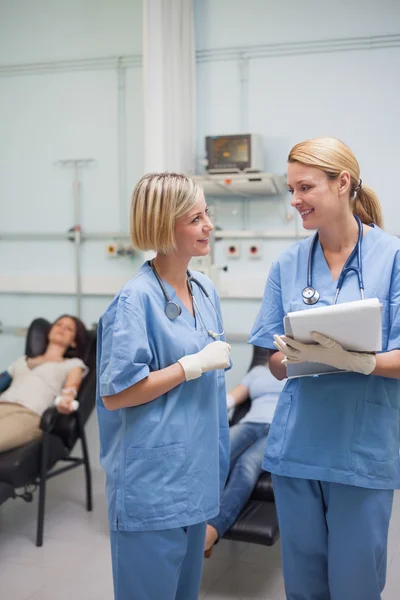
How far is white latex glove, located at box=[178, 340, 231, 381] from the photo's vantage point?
1.54 meters

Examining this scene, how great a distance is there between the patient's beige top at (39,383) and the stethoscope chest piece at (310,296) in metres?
2.10

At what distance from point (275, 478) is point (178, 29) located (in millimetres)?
2767

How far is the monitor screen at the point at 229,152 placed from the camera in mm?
3611

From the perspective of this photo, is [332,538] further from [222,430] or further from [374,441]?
[222,430]

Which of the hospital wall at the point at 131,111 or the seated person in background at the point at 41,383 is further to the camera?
the hospital wall at the point at 131,111

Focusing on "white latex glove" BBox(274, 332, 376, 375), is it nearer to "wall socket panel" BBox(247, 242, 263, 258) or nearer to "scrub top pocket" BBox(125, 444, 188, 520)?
"scrub top pocket" BBox(125, 444, 188, 520)

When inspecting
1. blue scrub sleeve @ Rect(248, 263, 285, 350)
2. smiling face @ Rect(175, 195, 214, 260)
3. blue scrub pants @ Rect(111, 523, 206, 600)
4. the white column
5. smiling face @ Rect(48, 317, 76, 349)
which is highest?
the white column

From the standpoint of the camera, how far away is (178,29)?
12.1ft

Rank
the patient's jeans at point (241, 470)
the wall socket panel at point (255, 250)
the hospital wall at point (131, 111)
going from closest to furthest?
the patient's jeans at point (241, 470) < the hospital wall at point (131, 111) < the wall socket panel at point (255, 250)

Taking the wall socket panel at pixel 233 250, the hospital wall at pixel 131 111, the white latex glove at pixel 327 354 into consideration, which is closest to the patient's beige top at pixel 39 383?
the hospital wall at pixel 131 111

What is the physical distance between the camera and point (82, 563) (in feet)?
9.15

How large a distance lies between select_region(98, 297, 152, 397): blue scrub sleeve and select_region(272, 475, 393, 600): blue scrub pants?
1.45 ft

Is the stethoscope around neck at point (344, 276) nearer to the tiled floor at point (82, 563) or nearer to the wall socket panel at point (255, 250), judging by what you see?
the tiled floor at point (82, 563)

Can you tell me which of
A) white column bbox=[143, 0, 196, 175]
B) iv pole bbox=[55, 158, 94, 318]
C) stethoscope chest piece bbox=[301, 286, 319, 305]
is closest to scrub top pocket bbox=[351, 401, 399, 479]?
stethoscope chest piece bbox=[301, 286, 319, 305]
